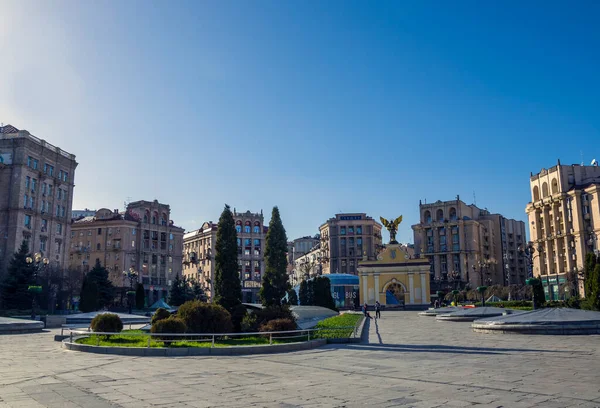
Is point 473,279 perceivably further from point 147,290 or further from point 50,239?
point 50,239

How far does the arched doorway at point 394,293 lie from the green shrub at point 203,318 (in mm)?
44369

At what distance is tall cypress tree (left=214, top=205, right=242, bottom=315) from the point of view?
81.2 feet

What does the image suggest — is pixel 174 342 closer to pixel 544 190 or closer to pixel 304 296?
pixel 304 296

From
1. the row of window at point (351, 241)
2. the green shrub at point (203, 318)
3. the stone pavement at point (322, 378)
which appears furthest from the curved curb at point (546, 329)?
the row of window at point (351, 241)

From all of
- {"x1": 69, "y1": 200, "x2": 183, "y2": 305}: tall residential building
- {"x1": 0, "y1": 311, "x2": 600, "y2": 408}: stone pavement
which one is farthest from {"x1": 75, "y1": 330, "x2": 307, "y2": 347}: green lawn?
{"x1": 69, "y1": 200, "x2": 183, "y2": 305}: tall residential building

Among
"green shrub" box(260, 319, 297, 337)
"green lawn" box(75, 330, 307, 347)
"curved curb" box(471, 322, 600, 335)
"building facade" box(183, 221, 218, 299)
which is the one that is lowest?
"green lawn" box(75, 330, 307, 347)

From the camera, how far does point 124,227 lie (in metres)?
81.5

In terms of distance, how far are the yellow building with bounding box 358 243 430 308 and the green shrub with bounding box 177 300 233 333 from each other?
1704 inches

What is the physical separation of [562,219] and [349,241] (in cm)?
4421

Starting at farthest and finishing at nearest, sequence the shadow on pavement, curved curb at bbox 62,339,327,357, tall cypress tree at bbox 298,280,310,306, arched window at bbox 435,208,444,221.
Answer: arched window at bbox 435,208,444,221 → tall cypress tree at bbox 298,280,310,306 → curved curb at bbox 62,339,327,357 → the shadow on pavement

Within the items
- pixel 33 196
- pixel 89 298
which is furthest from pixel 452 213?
pixel 33 196

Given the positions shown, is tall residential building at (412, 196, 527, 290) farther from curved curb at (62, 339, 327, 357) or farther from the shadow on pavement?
curved curb at (62, 339, 327, 357)

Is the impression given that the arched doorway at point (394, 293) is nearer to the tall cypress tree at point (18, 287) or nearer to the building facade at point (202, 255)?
the tall cypress tree at point (18, 287)

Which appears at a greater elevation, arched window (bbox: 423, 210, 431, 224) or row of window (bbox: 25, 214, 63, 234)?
arched window (bbox: 423, 210, 431, 224)
